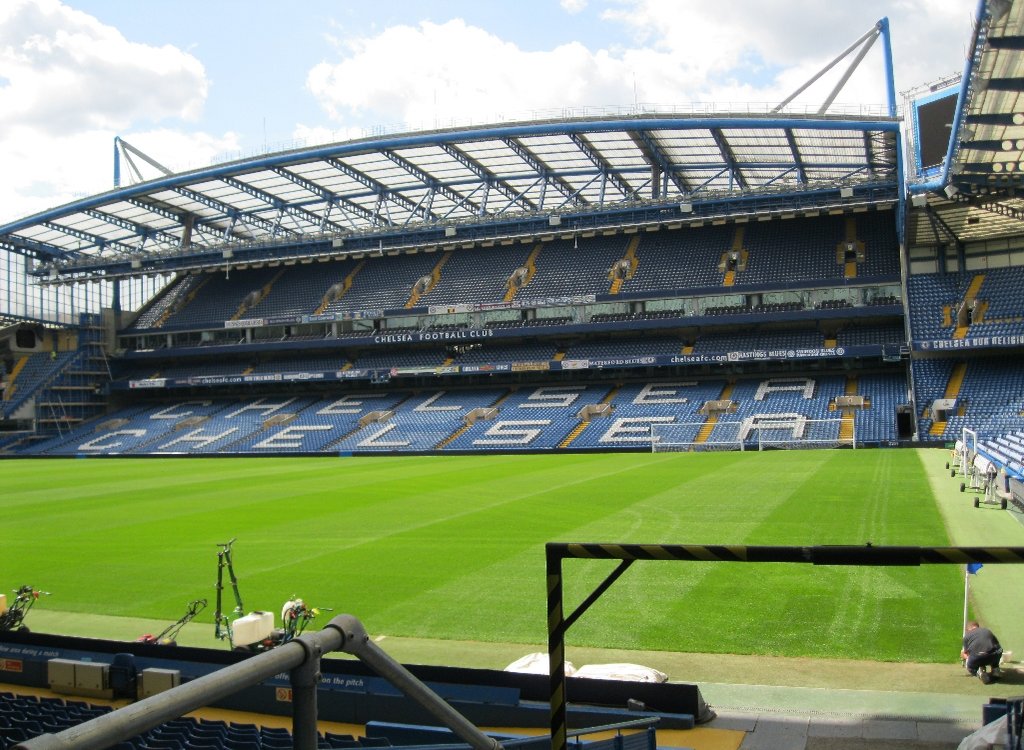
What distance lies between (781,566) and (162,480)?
27.8 m

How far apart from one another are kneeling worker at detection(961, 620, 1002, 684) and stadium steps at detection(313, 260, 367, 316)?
190 feet

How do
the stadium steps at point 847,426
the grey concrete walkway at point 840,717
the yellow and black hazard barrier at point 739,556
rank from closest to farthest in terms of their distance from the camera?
1. the yellow and black hazard barrier at point 739,556
2. the grey concrete walkway at point 840,717
3. the stadium steps at point 847,426

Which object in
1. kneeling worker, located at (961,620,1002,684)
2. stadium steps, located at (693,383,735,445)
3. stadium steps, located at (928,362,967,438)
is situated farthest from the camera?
stadium steps, located at (693,383,735,445)

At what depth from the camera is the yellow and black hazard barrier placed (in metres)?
4.25

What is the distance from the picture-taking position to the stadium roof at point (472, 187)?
150 feet

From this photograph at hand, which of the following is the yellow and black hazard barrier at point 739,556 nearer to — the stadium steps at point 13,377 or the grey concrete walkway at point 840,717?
the grey concrete walkway at point 840,717

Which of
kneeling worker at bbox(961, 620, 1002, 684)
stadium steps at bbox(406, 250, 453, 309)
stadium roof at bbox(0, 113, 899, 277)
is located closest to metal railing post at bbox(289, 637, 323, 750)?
kneeling worker at bbox(961, 620, 1002, 684)

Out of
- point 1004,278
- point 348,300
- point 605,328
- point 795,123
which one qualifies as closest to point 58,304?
Answer: point 348,300

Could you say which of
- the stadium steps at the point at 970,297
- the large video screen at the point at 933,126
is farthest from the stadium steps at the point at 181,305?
the large video screen at the point at 933,126

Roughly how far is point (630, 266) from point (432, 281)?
14700mm

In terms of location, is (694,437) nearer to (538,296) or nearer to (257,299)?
(538,296)

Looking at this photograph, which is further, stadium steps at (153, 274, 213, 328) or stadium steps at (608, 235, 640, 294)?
stadium steps at (153, 274, 213, 328)

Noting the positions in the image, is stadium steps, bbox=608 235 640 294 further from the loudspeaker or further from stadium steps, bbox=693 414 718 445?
the loudspeaker

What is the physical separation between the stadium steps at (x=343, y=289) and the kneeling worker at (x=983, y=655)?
58.0m
